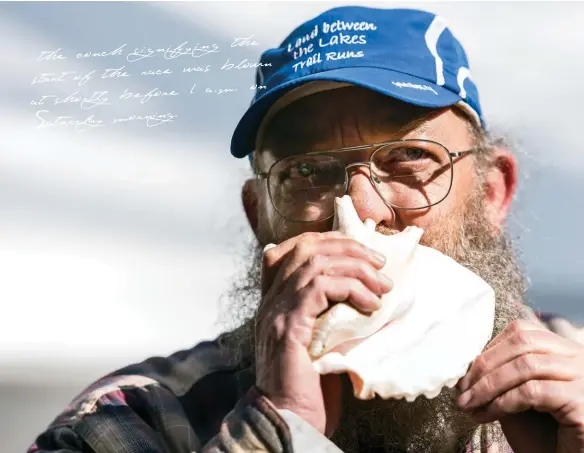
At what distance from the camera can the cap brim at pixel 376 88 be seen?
7.34 ft

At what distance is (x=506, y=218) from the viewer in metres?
2.77

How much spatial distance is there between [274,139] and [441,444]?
3.44 feet

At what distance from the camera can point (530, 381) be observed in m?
1.63

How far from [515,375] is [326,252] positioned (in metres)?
0.47

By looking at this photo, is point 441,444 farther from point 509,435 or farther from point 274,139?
point 274,139

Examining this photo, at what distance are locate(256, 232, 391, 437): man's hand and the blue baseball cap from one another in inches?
28.6

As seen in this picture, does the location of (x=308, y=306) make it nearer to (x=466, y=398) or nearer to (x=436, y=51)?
(x=466, y=398)

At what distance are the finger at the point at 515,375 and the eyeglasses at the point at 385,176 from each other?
2.22 ft

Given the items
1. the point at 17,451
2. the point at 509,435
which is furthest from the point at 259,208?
the point at 17,451

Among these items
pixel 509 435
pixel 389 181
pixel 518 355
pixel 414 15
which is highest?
pixel 414 15

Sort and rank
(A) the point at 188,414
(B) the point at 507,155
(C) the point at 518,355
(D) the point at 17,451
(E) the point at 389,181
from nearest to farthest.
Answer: (C) the point at 518,355 < (E) the point at 389,181 < (A) the point at 188,414 < (B) the point at 507,155 < (D) the point at 17,451

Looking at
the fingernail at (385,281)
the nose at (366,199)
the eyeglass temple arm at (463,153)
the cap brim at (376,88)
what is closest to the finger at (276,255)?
the fingernail at (385,281)

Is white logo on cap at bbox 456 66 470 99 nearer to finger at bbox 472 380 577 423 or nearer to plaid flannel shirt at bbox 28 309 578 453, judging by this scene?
plaid flannel shirt at bbox 28 309 578 453

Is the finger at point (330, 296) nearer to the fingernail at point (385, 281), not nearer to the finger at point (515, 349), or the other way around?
Answer: the fingernail at point (385, 281)
